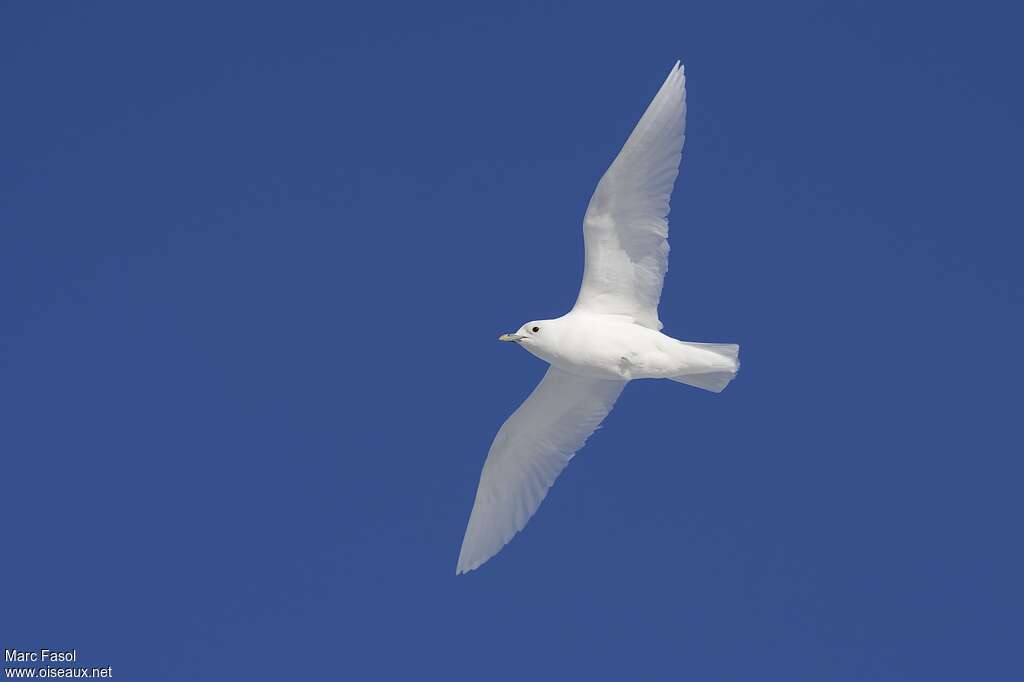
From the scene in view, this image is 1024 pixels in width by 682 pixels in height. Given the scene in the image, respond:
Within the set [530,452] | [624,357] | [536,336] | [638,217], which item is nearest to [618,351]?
[624,357]

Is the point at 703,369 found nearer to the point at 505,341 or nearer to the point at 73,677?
the point at 505,341

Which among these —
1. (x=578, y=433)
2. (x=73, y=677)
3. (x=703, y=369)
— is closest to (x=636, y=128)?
(x=703, y=369)

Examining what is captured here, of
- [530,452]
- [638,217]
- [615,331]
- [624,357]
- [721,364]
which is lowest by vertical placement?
[721,364]

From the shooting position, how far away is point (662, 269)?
15609 millimetres

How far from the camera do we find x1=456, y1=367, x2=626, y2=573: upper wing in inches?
653

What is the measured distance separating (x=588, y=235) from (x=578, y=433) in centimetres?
262

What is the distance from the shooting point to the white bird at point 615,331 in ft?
49.8

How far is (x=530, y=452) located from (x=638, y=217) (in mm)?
3387

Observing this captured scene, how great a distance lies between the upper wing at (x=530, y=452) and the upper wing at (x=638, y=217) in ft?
4.04

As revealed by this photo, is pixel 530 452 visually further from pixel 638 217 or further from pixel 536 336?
pixel 638 217

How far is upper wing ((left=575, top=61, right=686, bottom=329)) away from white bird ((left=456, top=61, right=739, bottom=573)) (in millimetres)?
11

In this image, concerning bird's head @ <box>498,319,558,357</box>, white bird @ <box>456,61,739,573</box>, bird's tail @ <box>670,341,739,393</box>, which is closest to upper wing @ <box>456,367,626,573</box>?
white bird @ <box>456,61,739,573</box>

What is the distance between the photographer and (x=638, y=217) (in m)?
15.3

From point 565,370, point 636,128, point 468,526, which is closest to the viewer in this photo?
point 636,128
